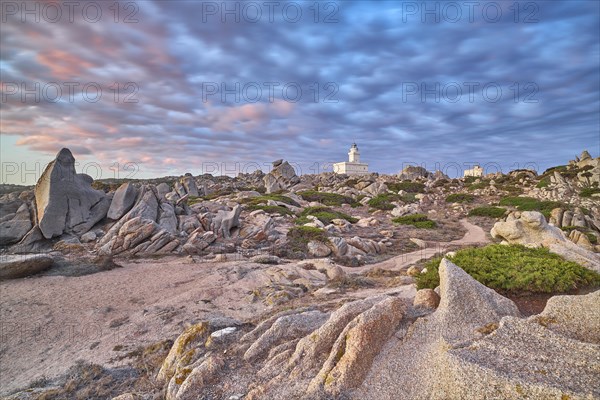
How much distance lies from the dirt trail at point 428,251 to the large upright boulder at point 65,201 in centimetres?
1815

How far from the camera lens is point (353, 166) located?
117188mm

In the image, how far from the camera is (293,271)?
1570 cm

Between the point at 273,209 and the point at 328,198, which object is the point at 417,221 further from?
the point at 328,198

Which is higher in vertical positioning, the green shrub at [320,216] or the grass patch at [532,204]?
the grass patch at [532,204]

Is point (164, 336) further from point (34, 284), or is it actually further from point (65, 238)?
point (65, 238)

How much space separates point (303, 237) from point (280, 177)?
156ft

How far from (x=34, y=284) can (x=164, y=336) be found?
8587mm

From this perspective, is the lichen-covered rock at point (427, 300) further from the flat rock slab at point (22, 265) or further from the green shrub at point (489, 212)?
the green shrub at point (489, 212)

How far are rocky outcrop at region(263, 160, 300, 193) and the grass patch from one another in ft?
122

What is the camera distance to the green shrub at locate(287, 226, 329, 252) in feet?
72.7

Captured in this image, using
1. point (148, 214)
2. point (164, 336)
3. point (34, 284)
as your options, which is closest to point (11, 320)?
point (34, 284)

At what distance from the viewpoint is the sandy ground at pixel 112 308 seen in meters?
9.65

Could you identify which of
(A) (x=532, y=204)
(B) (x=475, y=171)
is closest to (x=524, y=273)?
(A) (x=532, y=204)

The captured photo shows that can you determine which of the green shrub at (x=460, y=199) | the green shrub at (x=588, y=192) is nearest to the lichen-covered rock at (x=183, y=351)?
the green shrub at (x=460, y=199)
